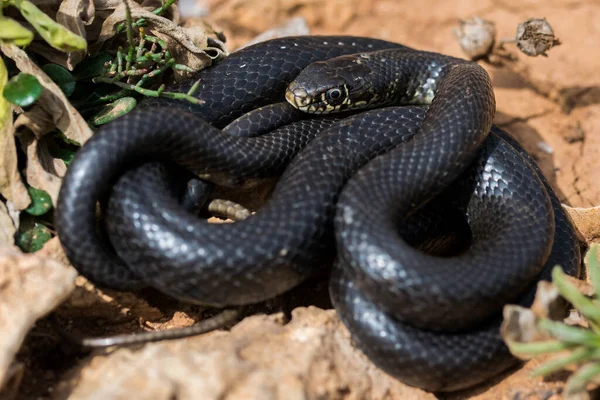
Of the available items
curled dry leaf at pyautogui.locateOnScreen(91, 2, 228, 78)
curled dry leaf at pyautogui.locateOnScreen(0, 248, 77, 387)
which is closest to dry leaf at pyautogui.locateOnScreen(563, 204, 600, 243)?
curled dry leaf at pyautogui.locateOnScreen(91, 2, 228, 78)

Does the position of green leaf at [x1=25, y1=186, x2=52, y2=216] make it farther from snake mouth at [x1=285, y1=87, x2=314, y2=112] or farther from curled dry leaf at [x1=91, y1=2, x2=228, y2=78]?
snake mouth at [x1=285, y1=87, x2=314, y2=112]

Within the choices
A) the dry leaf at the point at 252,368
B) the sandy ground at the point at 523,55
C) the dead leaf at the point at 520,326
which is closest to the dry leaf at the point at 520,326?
the dead leaf at the point at 520,326

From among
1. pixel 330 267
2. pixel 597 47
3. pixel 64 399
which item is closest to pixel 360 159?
pixel 330 267

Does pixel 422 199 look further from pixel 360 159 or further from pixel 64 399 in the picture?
pixel 64 399

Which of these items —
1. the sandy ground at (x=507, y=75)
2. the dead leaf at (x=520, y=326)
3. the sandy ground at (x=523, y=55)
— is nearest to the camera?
the dead leaf at (x=520, y=326)

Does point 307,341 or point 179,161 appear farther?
point 179,161

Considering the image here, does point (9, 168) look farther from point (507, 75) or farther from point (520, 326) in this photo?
point (507, 75)

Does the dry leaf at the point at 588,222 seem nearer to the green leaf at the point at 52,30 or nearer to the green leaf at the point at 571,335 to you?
the green leaf at the point at 571,335
